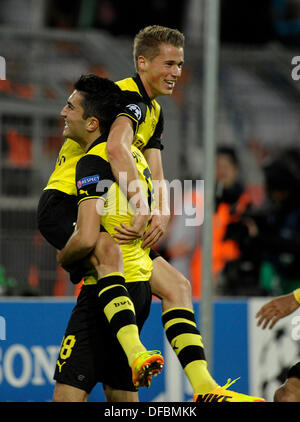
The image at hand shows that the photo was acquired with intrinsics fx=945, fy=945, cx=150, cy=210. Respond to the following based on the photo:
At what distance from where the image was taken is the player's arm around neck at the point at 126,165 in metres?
4.43

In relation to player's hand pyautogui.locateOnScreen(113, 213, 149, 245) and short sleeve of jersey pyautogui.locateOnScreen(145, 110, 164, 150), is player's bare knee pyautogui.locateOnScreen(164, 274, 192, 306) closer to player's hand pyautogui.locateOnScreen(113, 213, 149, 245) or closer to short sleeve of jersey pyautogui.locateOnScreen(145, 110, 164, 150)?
player's hand pyautogui.locateOnScreen(113, 213, 149, 245)

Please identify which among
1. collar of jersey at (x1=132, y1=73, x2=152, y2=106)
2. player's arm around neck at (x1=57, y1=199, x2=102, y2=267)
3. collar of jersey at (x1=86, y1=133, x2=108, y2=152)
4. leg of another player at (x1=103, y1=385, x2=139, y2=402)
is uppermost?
collar of jersey at (x1=132, y1=73, x2=152, y2=106)

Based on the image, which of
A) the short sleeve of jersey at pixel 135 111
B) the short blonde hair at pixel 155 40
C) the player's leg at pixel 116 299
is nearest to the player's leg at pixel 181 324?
the player's leg at pixel 116 299

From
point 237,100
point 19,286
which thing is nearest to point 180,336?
point 19,286

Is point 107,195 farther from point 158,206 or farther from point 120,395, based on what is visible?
point 120,395

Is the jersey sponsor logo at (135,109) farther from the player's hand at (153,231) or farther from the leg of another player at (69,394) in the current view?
the leg of another player at (69,394)

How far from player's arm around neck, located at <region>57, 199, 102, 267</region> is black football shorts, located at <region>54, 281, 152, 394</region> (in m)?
0.27

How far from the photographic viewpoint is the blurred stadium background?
345 inches

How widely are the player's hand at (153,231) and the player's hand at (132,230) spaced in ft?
0.54

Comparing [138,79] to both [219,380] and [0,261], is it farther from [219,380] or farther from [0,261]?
[0,261]

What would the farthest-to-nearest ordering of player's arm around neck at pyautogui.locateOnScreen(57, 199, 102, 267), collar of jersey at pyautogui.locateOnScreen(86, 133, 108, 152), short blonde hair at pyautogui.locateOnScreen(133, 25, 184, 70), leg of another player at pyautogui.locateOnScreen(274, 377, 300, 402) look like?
leg of another player at pyautogui.locateOnScreen(274, 377, 300, 402), short blonde hair at pyautogui.locateOnScreen(133, 25, 184, 70), collar of jersey at pyautogui.locateOnScreen(86, 133, 108, 152), player's arm around neck at pyautogui.locateOnScreen(57, 199, 102, 267)

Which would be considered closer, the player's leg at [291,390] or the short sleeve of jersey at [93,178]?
the short sleeve of jersey at [93,178]

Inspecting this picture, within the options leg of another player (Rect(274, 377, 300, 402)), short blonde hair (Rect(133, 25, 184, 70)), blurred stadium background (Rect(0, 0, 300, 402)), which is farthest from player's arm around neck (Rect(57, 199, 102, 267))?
blurred stadium background (Rect(0, 0, 300, 402))

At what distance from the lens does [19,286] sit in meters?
8.31
